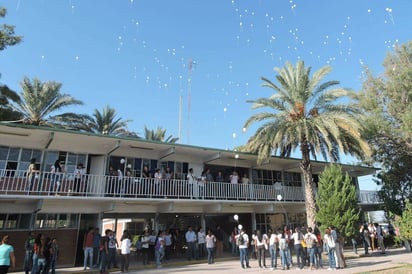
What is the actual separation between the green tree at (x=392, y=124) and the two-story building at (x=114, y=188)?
22.9 ft

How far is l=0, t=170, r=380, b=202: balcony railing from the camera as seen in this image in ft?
41.9

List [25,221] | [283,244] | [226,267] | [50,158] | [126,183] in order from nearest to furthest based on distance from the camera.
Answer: [283,244]
[226,267]
[25,221]
[50,158]
[126,183]

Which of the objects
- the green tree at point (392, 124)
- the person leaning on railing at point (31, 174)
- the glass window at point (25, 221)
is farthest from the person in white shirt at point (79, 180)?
the green tree at point (392, 124)

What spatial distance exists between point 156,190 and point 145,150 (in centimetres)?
258

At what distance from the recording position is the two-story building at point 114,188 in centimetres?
1312

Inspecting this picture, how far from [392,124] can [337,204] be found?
11988 mm

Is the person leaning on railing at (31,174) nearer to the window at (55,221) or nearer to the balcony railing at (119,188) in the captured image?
the balcony railing at (119,188)

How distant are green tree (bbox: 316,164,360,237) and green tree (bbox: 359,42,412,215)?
8.47 metres

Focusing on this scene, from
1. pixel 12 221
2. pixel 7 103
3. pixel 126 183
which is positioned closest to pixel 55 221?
pixel 12 221

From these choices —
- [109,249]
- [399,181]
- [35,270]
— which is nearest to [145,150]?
[109,249]

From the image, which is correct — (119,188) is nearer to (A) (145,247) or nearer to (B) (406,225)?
(A) (145,247)

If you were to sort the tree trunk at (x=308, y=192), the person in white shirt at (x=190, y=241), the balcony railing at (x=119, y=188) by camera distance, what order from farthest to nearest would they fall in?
1. the tree trunk at (x=308, y=192)
2. the person in white shirt at (x=190, y=241)
3. the balcony railing at (x=119, y=188)

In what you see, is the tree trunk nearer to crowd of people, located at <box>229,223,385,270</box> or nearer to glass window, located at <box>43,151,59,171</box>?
crowd of people, located at <box>229,223,385,270</box>

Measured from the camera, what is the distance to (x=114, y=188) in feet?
47.0
